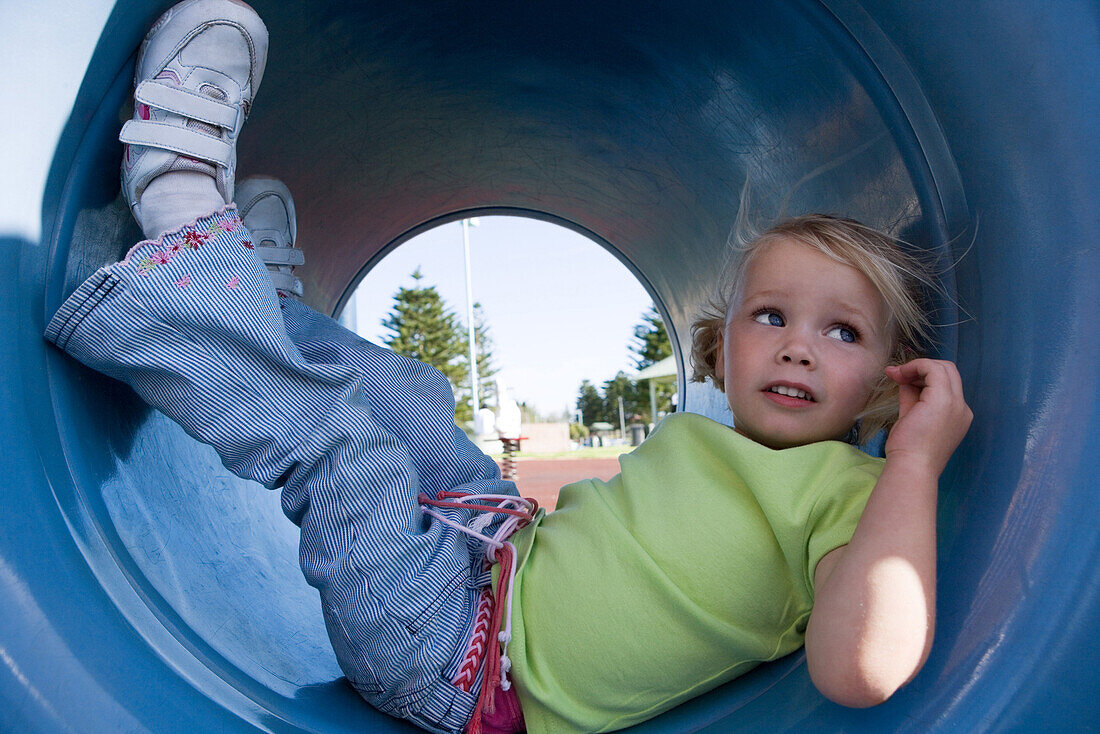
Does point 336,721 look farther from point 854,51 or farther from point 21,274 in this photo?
point 854,51

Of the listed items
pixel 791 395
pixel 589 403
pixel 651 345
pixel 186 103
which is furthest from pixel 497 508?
pixel 589 403

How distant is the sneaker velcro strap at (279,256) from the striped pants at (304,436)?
12.1 inches

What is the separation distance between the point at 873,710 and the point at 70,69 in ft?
3.26

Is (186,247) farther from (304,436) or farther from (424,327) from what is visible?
(424,327)

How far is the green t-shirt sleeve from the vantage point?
84 cm

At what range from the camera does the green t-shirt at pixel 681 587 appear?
92 centimetres

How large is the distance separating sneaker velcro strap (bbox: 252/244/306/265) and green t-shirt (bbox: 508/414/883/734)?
0.68 m

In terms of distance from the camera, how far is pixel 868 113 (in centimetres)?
111

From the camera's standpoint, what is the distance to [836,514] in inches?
34.0

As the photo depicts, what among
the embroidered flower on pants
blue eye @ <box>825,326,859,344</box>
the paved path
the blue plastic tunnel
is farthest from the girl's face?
the paved path

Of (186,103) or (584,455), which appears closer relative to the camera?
(186,103)

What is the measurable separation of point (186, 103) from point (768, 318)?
0.77 metres

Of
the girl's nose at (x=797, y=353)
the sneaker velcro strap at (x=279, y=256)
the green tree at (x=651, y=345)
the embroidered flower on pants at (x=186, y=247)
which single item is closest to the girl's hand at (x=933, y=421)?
the girl's nose at (x=797, y=353)

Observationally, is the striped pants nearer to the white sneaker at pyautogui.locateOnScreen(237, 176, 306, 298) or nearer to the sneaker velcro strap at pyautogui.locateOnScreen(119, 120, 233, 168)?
the sneaker velcro strap at pyautogui.locateOnScreen(119, 120, 233, 168)
